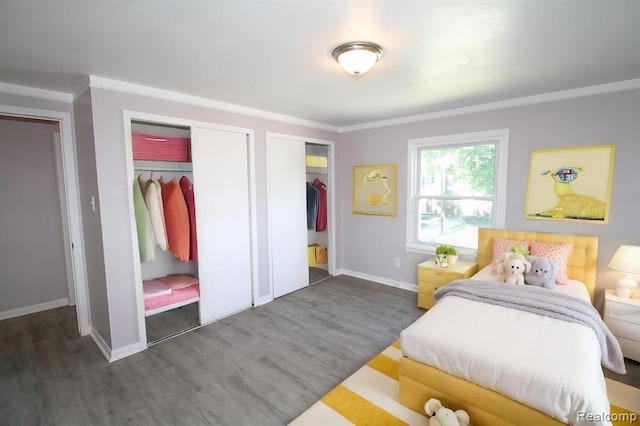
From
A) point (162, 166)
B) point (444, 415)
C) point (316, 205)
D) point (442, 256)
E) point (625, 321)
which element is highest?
point (162, 166)

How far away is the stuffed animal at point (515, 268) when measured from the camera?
8.63 ft

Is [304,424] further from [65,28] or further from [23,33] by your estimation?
[23,33]

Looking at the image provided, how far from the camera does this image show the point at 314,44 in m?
1.89

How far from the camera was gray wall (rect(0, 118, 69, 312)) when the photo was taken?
11.3ft

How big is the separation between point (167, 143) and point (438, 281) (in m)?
3.43

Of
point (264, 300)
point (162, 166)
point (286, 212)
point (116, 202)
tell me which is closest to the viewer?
point (116, 202)

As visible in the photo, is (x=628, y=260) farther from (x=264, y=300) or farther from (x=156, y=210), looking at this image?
(x=156, y=210)

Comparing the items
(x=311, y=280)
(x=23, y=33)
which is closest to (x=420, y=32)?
(x=23, y=33)

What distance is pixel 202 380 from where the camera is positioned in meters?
2.32

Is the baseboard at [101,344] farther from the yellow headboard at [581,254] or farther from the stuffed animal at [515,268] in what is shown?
the yellow headboard at [581,254]

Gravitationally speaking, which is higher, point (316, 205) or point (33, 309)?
point (316, 205)

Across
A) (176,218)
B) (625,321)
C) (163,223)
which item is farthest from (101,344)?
(625,321)

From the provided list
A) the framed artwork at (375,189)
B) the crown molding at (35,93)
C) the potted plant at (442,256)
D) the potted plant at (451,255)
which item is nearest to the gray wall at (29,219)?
the crown molding at (35,93)

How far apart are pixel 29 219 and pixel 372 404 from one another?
444 centimetres
